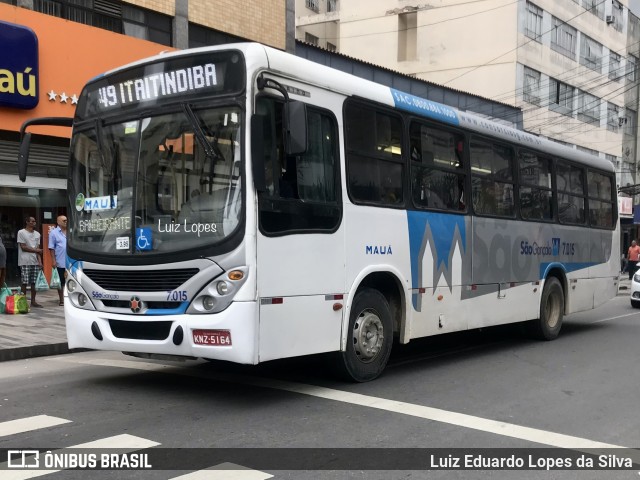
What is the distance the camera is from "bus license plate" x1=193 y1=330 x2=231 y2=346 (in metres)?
5.76

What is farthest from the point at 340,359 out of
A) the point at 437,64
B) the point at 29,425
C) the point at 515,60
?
the point at 437,64

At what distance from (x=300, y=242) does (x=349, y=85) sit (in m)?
1.92

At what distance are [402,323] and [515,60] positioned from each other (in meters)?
29.3

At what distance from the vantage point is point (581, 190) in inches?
474

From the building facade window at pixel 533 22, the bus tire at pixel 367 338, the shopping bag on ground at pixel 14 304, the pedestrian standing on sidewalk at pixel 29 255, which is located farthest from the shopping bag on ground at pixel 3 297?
the building facade window at pixel 533 22

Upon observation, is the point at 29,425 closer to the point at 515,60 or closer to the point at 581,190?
the point at 581,190

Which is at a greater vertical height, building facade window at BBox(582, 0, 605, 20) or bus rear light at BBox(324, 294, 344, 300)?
building facade window at BBox(582, 0, 605, 20)

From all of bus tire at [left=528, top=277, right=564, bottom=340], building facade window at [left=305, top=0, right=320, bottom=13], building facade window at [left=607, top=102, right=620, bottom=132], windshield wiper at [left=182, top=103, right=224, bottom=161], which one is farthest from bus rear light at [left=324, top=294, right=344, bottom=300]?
building facade window at [left=607, top=102, right=620, bottom=132]

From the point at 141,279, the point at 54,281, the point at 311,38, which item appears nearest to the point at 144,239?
the point at 141,279

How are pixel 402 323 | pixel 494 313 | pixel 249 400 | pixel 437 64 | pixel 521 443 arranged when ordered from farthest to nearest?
pixel 437 64
pixel 494 313
pixel 402 323
pixel 249 400
pixel 521 443

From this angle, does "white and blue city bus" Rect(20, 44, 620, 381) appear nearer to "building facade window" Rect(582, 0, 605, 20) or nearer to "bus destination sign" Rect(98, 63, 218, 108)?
"bus destination sign" Rect(98, 63, 218, 108)

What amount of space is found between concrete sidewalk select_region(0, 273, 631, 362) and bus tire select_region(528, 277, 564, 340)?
7.43 m

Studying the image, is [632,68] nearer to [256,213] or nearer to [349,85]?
[349,85]

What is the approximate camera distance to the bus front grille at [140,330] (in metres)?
6.04
